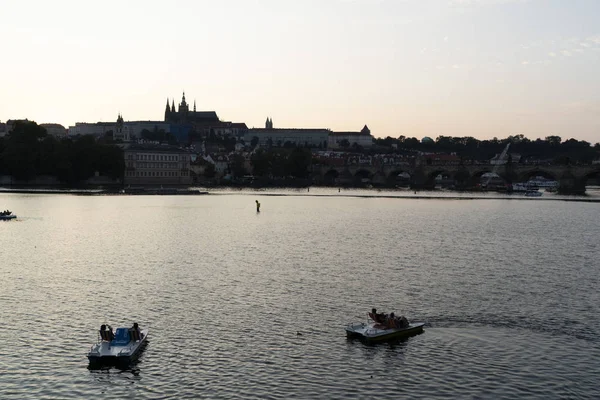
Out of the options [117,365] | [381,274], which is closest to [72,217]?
[381,274]

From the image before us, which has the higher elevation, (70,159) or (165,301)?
(70,159)

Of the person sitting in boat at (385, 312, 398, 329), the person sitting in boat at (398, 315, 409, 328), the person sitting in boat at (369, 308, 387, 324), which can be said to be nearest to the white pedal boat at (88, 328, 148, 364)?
the person sitting in boat at (369, 308, 387, 324)

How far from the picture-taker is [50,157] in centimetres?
18238

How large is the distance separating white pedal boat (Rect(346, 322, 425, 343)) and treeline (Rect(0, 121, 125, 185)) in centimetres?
15950

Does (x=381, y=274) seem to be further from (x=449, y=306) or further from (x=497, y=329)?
(x=497, y=329)

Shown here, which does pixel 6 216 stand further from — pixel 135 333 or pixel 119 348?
pixel 119 348

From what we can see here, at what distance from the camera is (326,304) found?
42594mm

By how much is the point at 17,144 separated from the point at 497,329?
541 ft

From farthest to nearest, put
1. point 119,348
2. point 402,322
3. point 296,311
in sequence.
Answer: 1. point 296,311
2. point 402,322
3. point 119,348

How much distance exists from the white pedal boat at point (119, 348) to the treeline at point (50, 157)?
157565mm

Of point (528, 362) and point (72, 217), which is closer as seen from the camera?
point (528, 362)

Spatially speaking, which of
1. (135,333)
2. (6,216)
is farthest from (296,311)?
(6,216)

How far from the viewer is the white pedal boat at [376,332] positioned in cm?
3484

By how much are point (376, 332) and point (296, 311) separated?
696 centimetres
